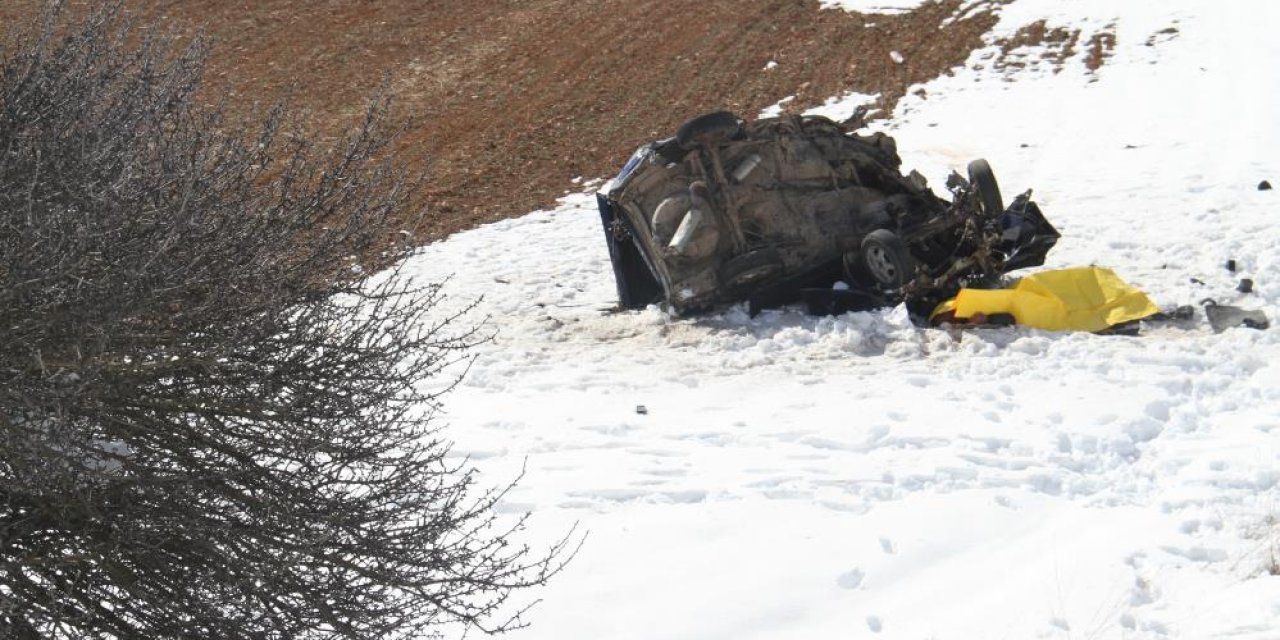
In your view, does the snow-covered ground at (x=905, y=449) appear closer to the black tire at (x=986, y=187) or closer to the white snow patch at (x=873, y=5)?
the black tire at (x=986, y=187)

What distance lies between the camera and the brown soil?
777 inches

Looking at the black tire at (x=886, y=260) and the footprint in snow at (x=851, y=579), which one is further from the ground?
the black tire at (x=886, y=260)

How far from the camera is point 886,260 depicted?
11.6m

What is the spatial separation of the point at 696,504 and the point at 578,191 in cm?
959

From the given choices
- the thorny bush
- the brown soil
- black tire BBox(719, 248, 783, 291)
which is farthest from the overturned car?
the thorny bush

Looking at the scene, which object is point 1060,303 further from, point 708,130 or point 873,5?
point 873,5

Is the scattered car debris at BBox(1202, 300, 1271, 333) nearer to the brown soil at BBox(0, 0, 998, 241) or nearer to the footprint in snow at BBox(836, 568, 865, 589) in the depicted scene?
the footprint in snow at BBox(836, 568, 865, 589)

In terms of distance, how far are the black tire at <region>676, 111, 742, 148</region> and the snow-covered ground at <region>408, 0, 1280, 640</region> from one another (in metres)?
1.56

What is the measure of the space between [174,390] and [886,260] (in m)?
7.56

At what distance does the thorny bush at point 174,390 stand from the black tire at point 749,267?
19.0ft

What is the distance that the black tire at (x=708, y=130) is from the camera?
1193cm

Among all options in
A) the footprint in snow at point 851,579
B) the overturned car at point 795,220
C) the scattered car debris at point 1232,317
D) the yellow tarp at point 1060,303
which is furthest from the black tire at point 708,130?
the footprint in snow at point 851,579

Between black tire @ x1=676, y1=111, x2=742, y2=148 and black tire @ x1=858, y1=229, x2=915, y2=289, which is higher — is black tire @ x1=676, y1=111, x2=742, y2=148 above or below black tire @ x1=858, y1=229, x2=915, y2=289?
above

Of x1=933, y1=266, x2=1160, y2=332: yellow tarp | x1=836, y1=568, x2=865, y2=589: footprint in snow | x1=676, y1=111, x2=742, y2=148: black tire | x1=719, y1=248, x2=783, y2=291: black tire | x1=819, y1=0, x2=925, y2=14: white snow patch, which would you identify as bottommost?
x1=836, y1=568, x2=865, y2=589: footprint in snow
